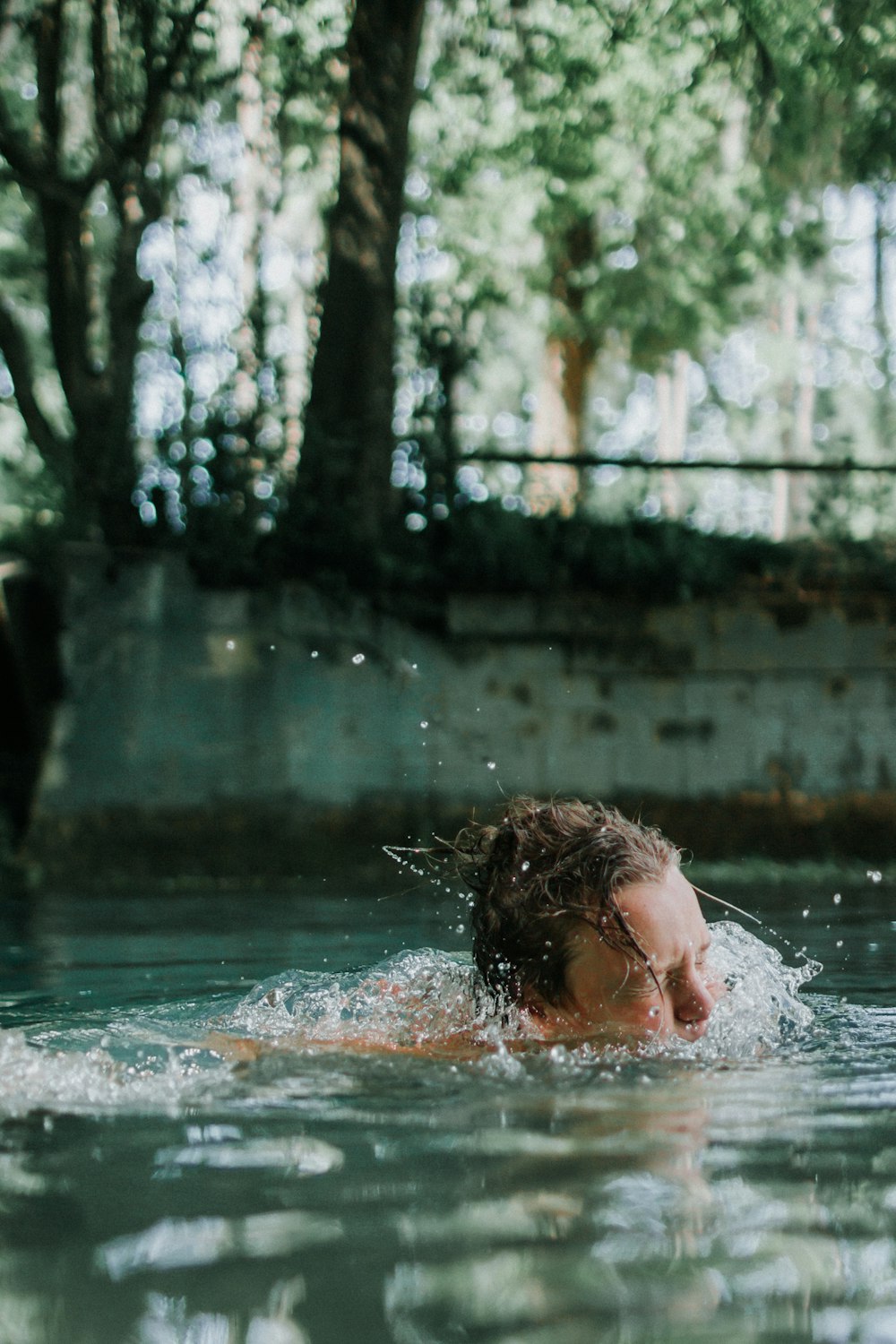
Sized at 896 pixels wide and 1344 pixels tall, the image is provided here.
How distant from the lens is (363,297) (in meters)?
11.1

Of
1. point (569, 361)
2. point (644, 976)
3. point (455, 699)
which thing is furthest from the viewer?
point (569, 361)

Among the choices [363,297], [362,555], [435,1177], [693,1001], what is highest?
[363,297]

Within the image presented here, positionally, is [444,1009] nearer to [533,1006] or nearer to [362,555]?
[533,1006]

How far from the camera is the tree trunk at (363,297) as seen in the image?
1089cm

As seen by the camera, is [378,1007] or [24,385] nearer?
[378,1007]

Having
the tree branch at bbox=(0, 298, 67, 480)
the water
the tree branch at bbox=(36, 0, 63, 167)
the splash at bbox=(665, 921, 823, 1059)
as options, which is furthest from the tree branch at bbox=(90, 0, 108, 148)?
the splash at bbox=(665, 921, 823, 1059)

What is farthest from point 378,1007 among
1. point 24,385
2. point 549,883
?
point 24,385

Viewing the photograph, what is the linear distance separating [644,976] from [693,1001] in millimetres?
162

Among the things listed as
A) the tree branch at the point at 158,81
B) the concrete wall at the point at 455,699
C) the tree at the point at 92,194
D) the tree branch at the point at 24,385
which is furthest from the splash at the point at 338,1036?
the tree branch at the point at 158,81

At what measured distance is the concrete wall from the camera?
412 inches

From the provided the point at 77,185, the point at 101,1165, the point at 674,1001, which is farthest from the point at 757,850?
the point at 101,1165

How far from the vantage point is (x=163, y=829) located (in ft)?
33.7

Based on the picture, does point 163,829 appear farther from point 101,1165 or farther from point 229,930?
point 101,1165

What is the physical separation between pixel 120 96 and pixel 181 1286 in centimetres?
1108
